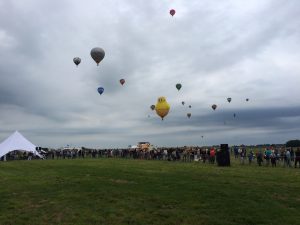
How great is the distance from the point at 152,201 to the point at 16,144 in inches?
1448

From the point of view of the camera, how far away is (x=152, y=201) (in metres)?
13.6

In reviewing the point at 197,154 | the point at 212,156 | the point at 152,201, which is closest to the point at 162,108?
the point at 197,154

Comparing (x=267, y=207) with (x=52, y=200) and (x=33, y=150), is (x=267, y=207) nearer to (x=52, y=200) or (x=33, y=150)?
(x=52, y=200)

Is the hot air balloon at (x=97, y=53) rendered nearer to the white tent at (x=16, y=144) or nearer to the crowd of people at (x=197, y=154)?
the crowd of people at (x=197, y=154)

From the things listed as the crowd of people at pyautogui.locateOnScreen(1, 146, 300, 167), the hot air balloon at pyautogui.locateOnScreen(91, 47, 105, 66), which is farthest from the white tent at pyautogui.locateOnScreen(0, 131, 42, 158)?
the hot air balloon at pyautogui.locateOnScreen(91, 47, 105, 66)

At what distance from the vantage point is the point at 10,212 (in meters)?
12.4

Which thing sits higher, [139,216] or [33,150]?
[33,150]

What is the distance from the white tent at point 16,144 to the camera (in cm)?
4442

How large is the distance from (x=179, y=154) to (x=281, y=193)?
25.4 meters

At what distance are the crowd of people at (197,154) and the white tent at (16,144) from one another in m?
1.78

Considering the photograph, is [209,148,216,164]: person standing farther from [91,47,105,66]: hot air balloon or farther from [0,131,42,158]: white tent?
[0,131,42,158]: white tent

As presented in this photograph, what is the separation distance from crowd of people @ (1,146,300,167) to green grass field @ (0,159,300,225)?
10613 millimetres

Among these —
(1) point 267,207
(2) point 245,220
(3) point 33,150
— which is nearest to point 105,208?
(2) point 245,220

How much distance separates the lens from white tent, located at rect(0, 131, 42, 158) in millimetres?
44419
